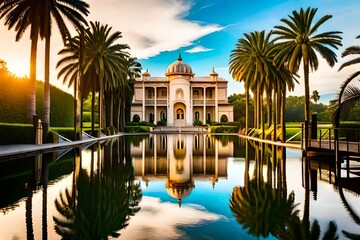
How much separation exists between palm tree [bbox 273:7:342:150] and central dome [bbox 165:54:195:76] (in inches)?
2041

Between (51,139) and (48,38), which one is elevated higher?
(48,38)

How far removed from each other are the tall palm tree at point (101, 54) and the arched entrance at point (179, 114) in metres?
37.8

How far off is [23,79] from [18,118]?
11.7ft

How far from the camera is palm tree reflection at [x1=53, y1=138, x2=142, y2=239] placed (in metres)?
6.05

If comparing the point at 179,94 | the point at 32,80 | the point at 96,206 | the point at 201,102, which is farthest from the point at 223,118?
the point at 96,206

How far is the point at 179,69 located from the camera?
267 feet

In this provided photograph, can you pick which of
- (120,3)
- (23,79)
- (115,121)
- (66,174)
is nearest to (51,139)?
(23,79)

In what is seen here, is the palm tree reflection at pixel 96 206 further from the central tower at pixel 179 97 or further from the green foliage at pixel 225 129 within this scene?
the central tower at pixel 179 97

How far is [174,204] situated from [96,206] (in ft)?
5.75

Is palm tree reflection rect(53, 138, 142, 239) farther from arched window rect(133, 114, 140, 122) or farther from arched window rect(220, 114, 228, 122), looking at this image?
arched window rect(220, 114, 228, 122)

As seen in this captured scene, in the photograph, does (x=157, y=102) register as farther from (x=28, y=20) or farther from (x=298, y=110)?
(x=28, y=20)

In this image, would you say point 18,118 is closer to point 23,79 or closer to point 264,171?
point 23,79

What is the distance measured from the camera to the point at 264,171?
13.4 meters

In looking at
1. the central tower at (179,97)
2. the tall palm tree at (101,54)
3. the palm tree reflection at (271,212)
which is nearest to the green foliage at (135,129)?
the central tower at (179,97)
